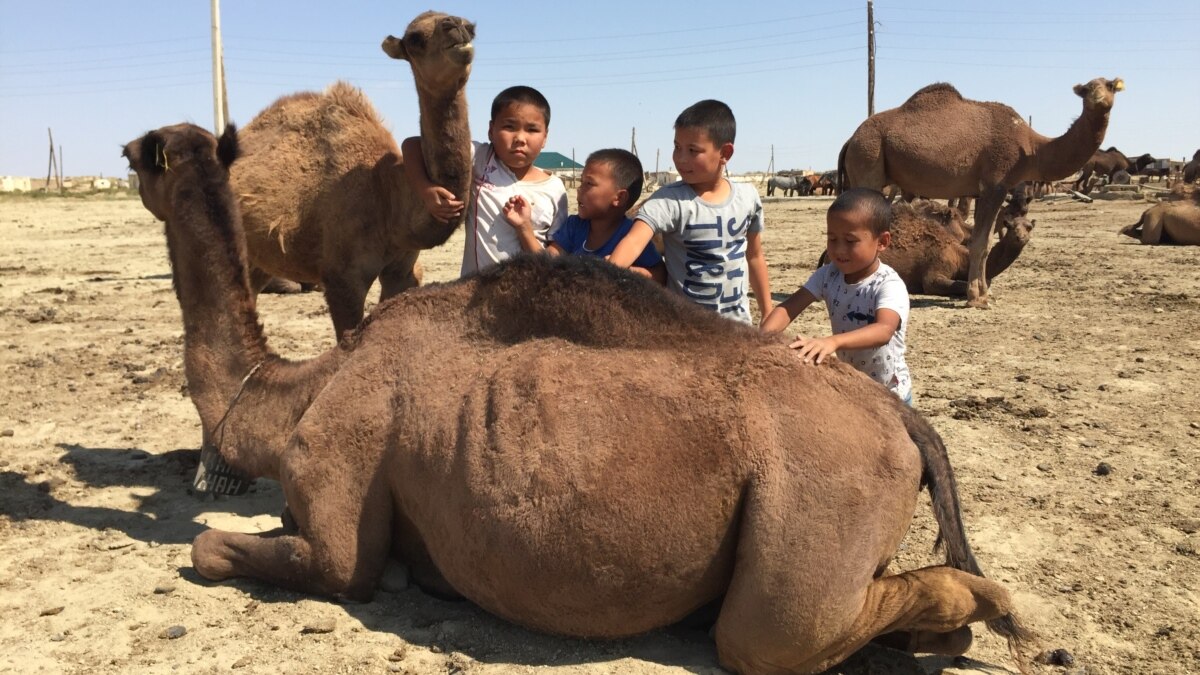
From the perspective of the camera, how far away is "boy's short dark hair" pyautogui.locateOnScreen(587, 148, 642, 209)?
15.4 ft

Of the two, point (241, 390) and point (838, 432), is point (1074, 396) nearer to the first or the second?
point (838, 432)

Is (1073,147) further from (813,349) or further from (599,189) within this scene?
(813,349)

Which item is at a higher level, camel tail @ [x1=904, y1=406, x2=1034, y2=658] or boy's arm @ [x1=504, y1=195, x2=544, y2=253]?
boy's arm @ [x1=504, y1=195, x2=544, y2=253]

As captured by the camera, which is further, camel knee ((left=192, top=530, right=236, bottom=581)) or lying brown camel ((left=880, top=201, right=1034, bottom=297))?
lying brown camel ((left=880, top=201, right=1034, bottom=297))

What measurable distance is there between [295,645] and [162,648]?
0.51 m

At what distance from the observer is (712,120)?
4594mm

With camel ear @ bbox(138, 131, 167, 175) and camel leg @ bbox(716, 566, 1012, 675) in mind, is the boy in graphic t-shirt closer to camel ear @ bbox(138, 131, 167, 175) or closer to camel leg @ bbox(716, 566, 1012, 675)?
camel leg @ bbox(716, 566, 1012, 675)

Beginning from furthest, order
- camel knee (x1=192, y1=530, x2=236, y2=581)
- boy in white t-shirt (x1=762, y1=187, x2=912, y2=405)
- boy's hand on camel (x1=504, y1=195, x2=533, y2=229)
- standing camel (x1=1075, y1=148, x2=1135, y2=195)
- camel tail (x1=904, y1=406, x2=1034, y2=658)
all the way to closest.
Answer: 1. standing camel (x1=1075, y1=148, x2=1135, y2=195)
2. boy's hand on camel (x1=504, y1=195, x2=533, y2=229)
3. boy in white t-shirt (x1=762, y1=187, x2=912, y2=405)
4. camel knee (x1=192, y1=530, x2=236, y2=581)
5. camel tail (x1=904, y1=406, x2=1034, y2=658)

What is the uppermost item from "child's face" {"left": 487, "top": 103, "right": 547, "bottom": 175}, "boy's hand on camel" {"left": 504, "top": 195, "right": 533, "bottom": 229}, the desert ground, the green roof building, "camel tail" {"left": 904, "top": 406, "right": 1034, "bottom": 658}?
the green roof building

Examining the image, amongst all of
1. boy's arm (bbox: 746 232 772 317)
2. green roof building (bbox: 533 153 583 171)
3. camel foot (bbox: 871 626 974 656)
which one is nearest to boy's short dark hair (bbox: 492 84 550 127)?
boy's arm (bbox: 746 232 772 317)

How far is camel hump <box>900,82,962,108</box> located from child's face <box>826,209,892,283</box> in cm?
969

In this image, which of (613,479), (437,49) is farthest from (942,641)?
(437,49)

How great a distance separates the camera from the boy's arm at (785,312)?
4270 millimetres

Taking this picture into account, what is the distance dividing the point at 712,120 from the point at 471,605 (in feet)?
8.23
